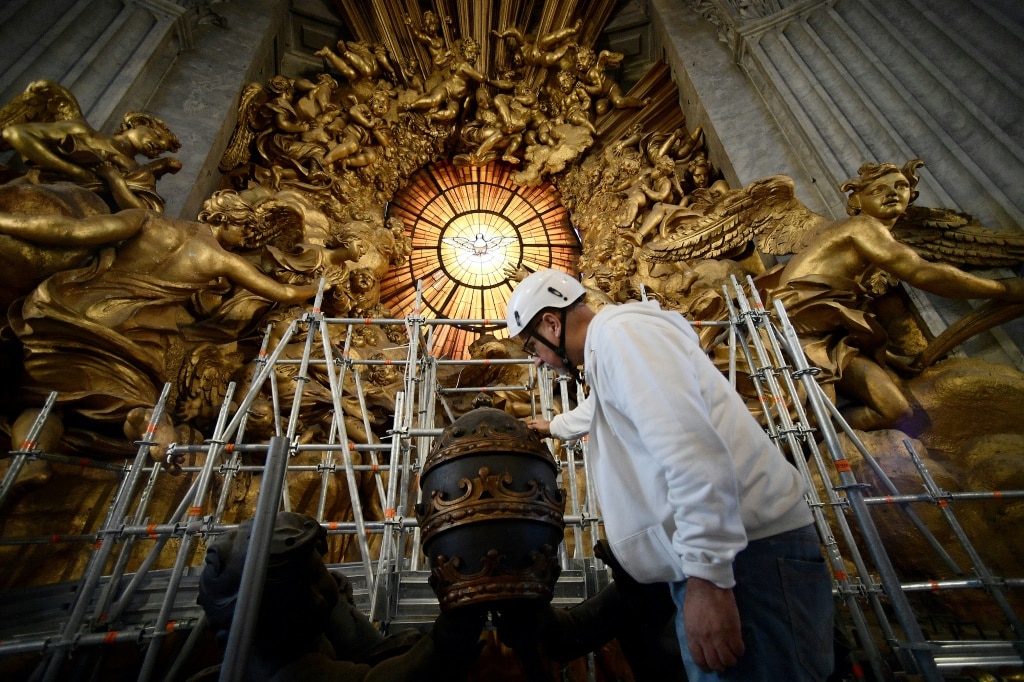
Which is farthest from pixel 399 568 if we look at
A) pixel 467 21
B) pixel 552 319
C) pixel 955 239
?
pixel 467 21

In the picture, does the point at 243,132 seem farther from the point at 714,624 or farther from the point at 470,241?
the point at 714,624

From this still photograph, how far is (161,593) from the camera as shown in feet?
7.42

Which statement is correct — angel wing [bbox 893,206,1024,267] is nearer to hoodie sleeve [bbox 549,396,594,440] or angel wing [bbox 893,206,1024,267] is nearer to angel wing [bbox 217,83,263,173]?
hoodie sleeve [bbox 549,396,594,440]

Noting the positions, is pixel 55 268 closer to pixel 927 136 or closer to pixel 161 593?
pixel 161 593

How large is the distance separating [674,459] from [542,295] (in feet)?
2.00

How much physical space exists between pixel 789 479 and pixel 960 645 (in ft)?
5.12

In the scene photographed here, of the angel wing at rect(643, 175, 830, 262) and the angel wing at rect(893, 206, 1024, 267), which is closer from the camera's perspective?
the angel wing at rect(893, 206, 1024, 267)

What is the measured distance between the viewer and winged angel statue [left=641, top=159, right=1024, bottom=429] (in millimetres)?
3010

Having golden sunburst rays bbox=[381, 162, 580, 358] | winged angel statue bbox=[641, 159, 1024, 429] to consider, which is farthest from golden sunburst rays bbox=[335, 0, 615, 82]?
winged angel statue bbox=[641, 159, 1024, 429]

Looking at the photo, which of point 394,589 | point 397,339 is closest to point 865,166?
point 394,589

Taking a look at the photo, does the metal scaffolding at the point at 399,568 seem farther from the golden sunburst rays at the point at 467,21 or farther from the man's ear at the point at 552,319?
the golden sunburst rays at the point at 467,21

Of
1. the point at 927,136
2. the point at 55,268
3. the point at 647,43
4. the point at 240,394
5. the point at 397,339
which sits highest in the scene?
the point at 647,43

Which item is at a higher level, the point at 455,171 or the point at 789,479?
the point at 455,171

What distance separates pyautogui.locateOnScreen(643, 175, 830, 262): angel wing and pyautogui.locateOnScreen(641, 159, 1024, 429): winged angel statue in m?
0.21
